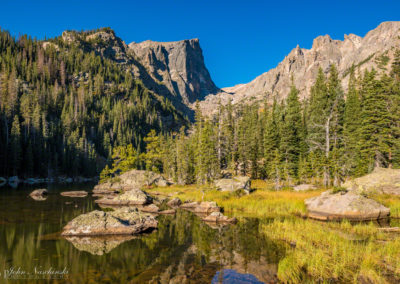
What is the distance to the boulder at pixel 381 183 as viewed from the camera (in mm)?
26062

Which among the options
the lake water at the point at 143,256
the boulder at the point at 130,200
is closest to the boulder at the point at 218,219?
the lake water at the point at 143,256

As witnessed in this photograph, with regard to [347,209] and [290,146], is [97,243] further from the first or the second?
[290,146]

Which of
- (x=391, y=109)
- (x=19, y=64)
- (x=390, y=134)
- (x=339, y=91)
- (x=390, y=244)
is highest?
(x=19, y=64)

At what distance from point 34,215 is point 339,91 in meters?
49.6

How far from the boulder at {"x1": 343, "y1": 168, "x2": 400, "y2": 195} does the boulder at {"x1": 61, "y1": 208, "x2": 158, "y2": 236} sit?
22.2m

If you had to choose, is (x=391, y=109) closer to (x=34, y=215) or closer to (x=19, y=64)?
(x=34, y=215)

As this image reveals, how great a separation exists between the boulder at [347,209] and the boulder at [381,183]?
4.77m

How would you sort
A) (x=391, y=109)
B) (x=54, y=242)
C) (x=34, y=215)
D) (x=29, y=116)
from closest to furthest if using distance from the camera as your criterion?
1. (x=54, y=242)
2. (x=34, y=215)
3. (x=391, y=109)
4. (x=29, y=116)

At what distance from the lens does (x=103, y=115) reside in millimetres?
131875

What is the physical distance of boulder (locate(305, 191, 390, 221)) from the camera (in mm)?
19812

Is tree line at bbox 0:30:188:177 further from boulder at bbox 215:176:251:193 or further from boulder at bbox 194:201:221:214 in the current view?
boulder at bbox 194:201:221:214

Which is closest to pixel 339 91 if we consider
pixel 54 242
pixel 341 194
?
pixel 341 194

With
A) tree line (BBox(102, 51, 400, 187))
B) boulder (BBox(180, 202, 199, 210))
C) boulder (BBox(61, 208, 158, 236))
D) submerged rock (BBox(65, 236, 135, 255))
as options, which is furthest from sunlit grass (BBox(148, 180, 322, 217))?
submerged rock (BBox(65, 236, 135, 255))

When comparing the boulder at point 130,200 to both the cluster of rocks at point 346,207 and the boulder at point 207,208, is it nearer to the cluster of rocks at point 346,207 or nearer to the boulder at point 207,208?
the boulder at point 207,208
